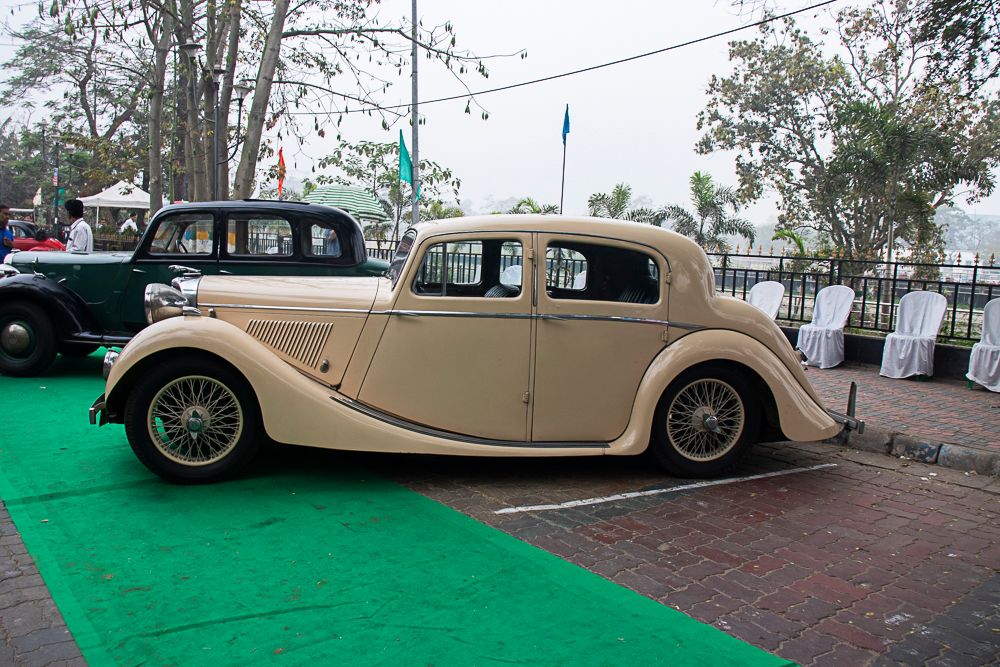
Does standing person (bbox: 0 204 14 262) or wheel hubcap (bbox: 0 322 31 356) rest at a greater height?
standing person (bbox: 0 204 14 262)

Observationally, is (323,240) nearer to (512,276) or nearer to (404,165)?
(512,276)

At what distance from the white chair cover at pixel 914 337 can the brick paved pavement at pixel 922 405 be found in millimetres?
194

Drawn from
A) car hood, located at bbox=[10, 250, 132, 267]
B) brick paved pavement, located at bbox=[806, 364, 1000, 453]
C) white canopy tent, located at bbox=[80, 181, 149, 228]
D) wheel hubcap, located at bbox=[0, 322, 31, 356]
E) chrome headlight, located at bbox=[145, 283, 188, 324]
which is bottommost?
brick paved pavement, located at bbox=[806, 364, 1000, 453]

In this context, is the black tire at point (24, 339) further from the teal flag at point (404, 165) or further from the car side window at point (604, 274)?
the teal flag at point (404, 165)

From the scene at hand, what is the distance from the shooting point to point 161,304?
16.2 ft

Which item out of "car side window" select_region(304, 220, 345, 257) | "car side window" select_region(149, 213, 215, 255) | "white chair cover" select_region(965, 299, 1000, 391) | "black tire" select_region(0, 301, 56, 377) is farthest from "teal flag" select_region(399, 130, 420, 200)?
"white chair cover" select_region(965, 299, 1000, 391)

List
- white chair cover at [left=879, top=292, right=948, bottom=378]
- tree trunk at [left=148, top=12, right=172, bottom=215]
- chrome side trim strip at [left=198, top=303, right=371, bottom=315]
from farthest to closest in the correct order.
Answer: tree trunk at [left=148, top=12, right=172, bottom=215]
white chair cover at [left=879, top=292, right=948, bottom=378]
chrome side trim strip at [left=198, top=303, right=371, bottom=315]

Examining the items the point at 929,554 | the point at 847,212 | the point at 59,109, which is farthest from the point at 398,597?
the point at 59,109

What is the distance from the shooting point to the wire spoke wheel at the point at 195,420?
4586 millimetres

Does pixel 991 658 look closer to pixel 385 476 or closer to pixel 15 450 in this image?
pixel 385 476

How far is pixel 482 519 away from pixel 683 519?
1202 mm

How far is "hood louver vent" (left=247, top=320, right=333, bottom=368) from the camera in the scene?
192 inches

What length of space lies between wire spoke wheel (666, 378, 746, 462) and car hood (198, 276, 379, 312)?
2.21 metres

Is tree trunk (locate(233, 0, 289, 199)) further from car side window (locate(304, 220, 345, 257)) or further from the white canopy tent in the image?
the white canopy tent
